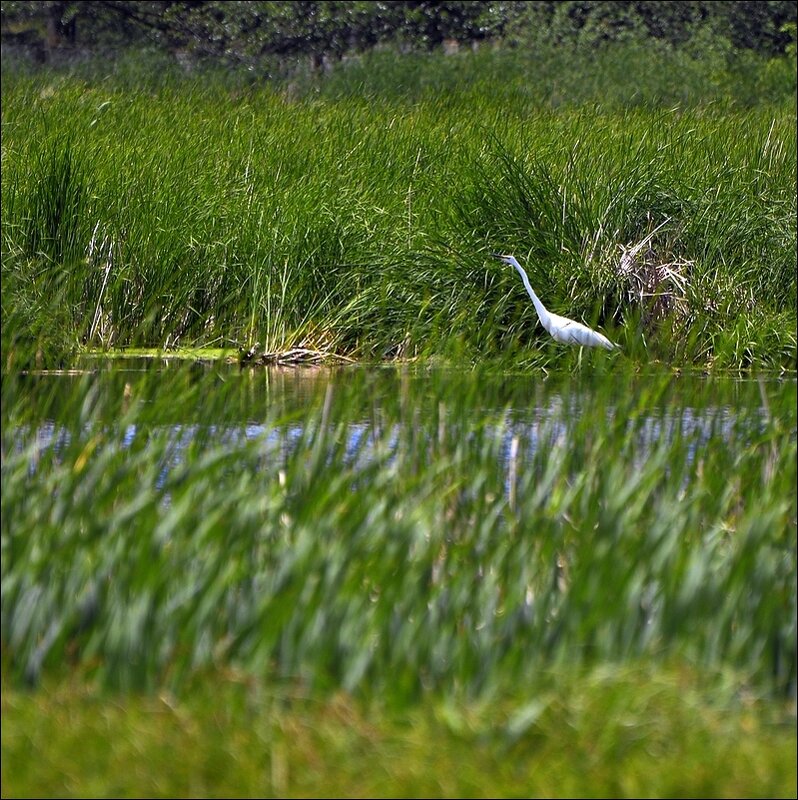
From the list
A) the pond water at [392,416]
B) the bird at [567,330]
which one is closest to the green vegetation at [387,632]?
the pond water at [392,416]

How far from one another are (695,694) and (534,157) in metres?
6.14

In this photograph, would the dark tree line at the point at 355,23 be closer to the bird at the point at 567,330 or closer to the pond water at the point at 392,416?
the bird at the point at 567,330

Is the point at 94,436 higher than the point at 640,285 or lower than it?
higher

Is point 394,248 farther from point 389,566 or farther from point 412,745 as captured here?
point 412,745

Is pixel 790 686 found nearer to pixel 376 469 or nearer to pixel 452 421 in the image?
pixel 376 469

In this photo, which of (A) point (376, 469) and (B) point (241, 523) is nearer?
(B) point (241, 523)

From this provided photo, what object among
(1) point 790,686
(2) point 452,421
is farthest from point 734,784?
(2) point 452,421

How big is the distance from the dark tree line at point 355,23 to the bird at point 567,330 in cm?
1594

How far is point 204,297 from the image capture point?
8.68 m

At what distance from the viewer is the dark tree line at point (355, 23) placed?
24.2 m

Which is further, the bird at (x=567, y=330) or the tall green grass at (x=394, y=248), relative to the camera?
the tall green grass at (x=394, y=248)

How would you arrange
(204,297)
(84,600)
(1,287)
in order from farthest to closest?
(204,297) < (1,287) < (84,600)

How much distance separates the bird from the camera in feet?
24.6

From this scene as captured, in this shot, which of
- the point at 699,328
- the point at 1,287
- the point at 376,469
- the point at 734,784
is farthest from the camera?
the point at 699,328
